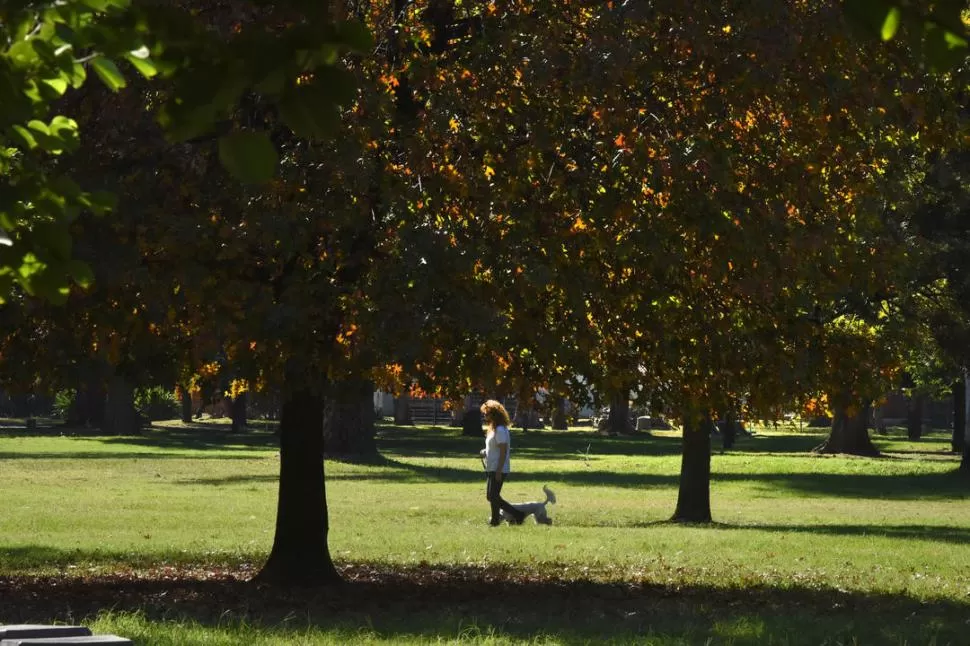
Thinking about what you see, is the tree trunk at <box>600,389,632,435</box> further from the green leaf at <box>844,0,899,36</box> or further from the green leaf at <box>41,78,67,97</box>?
the green leaf at <box>844,0,899,36</box>

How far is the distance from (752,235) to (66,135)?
317 inches

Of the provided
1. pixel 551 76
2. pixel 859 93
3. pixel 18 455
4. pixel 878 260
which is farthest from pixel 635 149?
pixel 18 455

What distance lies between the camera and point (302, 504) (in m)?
14.7

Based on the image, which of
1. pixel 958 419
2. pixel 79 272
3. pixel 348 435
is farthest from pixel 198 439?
pixel 79 272

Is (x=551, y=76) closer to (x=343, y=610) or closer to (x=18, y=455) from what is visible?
(x=343, y=610)

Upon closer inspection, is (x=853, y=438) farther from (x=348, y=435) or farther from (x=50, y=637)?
(x=50, y=637)

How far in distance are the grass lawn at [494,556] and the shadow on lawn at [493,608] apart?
0.11 feet

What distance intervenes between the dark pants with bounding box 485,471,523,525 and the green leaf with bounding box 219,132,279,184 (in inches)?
734

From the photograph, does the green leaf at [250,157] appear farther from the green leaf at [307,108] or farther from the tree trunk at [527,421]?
the tree trunk at [527,421]

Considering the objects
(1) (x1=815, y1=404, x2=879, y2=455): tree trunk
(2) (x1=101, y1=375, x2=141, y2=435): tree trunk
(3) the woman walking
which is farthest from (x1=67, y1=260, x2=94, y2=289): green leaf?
(2) (x1=101, y1=375, x2=141, y2=435): tree trunk

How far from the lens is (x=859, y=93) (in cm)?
1220

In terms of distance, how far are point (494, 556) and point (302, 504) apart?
166 inches

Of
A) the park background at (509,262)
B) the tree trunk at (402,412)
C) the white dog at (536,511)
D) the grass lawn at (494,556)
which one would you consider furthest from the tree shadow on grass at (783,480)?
the tree trunk at (402,412)

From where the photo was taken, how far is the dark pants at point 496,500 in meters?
22.5
